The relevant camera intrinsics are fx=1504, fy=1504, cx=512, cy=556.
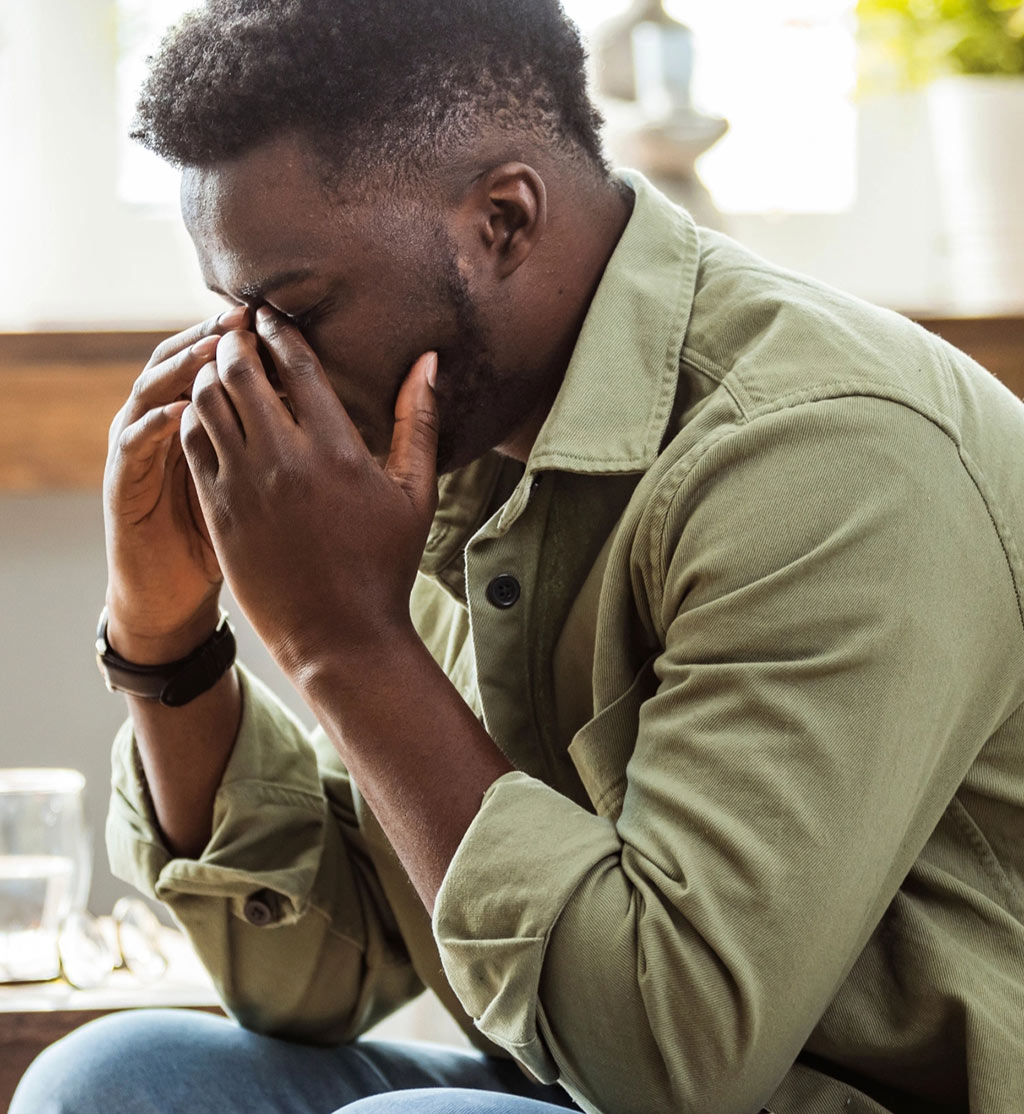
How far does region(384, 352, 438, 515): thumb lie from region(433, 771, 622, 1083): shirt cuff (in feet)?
0.63

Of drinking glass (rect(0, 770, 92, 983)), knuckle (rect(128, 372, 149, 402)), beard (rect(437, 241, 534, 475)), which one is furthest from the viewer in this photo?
drinking glass (rect(0, 770, 92, 983))

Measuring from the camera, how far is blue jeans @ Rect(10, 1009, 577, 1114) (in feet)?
3.33

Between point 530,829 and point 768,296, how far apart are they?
342mm

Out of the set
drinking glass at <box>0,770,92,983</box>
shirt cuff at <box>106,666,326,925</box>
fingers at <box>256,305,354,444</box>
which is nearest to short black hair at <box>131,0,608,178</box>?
fingers at <box>256,305,354,444</box>

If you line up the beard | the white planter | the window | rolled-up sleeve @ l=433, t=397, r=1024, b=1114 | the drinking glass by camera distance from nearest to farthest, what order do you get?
rolled-up sleeve @ l=433, t=397, r=1024, b=1114, the beard, the drinking glass, the white planter, the window

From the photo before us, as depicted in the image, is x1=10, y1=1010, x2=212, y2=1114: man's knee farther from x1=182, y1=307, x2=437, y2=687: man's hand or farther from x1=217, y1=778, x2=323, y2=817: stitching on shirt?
x1=182, y1=307, x2=437, y2=687: man's hand

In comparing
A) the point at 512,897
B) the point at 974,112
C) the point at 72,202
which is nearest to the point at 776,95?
the point at 974,112

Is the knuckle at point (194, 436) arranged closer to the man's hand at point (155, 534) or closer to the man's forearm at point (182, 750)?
the man's hand at point (155, 534)

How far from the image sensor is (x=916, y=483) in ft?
2.53

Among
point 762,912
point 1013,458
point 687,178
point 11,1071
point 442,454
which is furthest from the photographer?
point 687,178

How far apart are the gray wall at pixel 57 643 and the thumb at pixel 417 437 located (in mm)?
895

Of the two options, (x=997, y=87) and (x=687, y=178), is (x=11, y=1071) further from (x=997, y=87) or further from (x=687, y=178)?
(x=997, y=87)

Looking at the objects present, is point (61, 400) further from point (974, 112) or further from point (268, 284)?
point (974, 112)

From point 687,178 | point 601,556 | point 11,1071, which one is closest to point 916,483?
point 601,556
